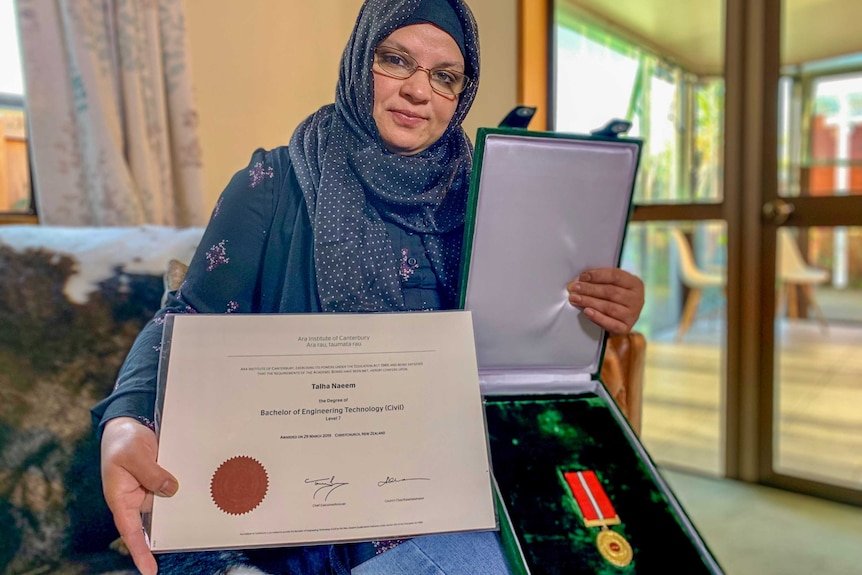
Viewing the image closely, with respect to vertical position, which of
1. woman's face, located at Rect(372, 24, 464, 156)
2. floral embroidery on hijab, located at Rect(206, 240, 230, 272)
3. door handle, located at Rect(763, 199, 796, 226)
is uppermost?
woman's face, located at Rect(372, 24, 464, 156)

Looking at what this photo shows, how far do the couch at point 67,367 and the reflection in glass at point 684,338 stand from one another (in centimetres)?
130

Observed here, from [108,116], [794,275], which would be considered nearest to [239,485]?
[108,116]

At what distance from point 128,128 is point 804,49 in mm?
1907

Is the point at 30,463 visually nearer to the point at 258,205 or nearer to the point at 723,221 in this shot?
the point at 258,205

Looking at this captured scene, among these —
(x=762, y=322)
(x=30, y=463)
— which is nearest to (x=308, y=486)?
(x=30, y=463)

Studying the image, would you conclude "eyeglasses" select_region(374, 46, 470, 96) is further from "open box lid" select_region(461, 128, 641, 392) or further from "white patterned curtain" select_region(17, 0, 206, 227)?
"white patterned curtain" select_region(17, 0, 206, 227)

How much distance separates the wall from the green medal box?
0.30ft

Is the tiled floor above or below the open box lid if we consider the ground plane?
below

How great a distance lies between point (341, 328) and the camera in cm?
55

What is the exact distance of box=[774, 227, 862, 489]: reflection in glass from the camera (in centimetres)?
192

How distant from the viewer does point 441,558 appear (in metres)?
0.58

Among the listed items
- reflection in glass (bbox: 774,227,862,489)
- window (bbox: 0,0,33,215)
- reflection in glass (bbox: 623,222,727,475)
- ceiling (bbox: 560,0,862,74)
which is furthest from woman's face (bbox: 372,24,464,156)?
reflection in glass (bbox: 774,227,862,489)

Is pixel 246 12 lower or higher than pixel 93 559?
higher

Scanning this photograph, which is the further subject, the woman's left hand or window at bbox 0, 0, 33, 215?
window at bbox 0, 0, 33, 215
